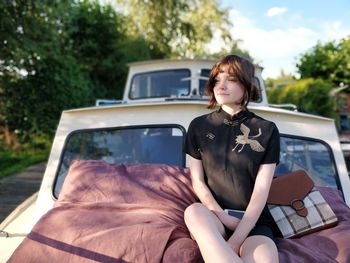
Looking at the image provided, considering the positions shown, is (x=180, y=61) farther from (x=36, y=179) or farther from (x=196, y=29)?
(x=196, y=29)

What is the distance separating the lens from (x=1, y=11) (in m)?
9.17

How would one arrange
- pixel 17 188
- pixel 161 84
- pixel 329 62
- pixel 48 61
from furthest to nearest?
pixel 329 62 < pixel 48 61 < pixel 17 188 < pixel 161 84

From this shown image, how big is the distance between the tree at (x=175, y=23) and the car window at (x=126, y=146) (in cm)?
1818

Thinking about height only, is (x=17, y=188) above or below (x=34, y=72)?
below

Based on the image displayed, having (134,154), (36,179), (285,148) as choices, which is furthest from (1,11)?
(285,148)

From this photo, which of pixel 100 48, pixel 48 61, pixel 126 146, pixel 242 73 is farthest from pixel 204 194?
pixel 100 48

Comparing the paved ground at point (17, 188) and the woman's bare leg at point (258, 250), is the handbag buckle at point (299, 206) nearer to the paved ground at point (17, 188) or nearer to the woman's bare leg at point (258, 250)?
the woman's bare leg at point (258, 250)

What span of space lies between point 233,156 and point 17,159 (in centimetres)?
1039

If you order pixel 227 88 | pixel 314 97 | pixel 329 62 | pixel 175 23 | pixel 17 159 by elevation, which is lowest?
pixel 17 159

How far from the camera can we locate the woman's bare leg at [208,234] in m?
2.06

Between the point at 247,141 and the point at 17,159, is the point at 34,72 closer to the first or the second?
the point at 17,159

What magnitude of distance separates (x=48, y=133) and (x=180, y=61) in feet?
21.2

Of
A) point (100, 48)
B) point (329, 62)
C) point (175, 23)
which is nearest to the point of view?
point (100, 48)

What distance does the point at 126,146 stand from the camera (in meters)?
3.53
